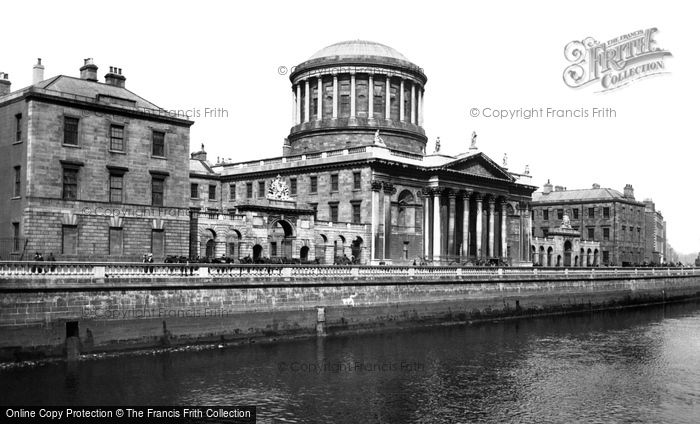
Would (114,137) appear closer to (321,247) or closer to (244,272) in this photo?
(244,272)

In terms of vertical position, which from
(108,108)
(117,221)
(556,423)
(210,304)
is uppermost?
(108,108)

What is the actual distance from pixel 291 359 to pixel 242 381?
5.04 meters

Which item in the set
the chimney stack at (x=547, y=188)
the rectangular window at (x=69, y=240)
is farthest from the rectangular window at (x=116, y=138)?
the chimney stack at (x=547, y=188)

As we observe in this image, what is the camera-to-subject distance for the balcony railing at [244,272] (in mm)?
30562

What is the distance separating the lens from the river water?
25.1 m

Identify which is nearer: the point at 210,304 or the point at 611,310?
the point at 210,304

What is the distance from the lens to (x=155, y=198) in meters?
45.1

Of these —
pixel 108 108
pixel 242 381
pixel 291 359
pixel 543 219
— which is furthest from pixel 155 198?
pixel 543 219

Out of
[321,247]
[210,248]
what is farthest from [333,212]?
[210,248]

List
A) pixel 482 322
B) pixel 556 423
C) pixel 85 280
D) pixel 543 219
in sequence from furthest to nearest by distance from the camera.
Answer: pixel 543 219, pixel 482 322, pixel 85 280, pixel 556 423

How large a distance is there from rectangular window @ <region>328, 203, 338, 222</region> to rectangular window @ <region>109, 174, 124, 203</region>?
27973 millimetres

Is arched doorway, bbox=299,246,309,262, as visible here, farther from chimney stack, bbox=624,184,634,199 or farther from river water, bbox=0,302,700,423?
→ chimney stack, bbox=624,184,634,199

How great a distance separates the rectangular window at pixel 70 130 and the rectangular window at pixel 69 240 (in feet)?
14.9

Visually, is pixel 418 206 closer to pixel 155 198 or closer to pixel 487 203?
pixel 487 203
